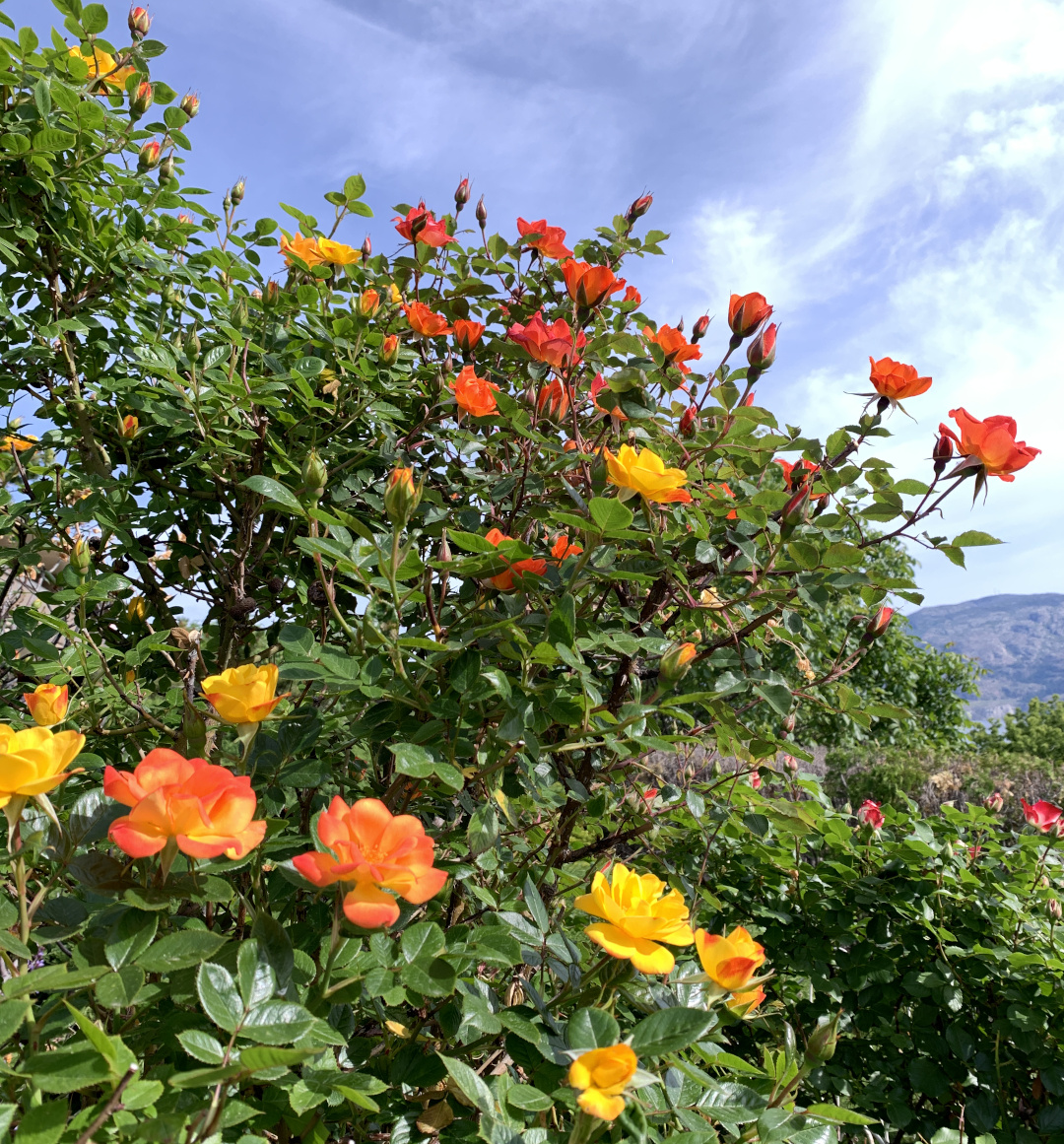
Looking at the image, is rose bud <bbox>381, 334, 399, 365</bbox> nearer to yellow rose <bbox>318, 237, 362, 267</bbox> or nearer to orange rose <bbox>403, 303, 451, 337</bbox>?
orange rose <bbox>403, 303, 451, 337</bbox>

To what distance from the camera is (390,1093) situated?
2.59 feet

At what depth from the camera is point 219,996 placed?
21.4 inches

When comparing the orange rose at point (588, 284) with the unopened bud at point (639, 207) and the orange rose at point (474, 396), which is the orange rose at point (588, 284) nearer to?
the orange rose at point (474, 396)

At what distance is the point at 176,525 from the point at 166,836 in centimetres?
138

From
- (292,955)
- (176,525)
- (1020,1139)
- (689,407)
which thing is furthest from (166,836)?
(1020,1139)

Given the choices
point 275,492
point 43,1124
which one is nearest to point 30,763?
point 43,1124

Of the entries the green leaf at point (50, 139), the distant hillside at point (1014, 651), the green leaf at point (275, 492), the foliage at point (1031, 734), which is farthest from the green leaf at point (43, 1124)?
the distant hillside at point (1014, 651)

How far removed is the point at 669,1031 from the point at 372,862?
0.98 feet

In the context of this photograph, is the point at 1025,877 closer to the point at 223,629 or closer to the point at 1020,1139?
the point at 1020,1139

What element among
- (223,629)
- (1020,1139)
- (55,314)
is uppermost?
(55,314)

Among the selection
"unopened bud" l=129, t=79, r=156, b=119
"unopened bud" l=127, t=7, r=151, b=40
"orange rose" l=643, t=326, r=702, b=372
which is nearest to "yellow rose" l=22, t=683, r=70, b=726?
"orange rose" l=643, t=326, r=702, b=372

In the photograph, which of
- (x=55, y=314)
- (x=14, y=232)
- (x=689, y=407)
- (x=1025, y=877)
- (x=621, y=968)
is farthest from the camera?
(x=1025, y=877)

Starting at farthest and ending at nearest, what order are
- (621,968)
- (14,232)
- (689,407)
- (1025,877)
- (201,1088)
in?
1. (1025,877)
2. (14,232)
3. (689,407)
4. (621,968)
5. (201,1088)

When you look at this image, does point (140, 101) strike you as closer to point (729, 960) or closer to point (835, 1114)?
point (729, 960)
